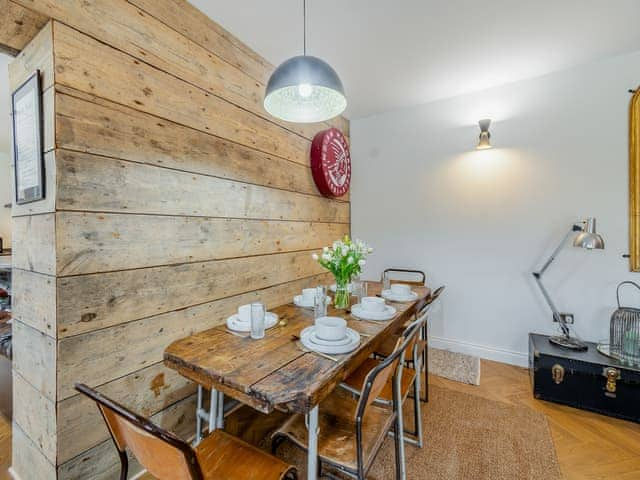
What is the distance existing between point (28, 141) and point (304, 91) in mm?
1220

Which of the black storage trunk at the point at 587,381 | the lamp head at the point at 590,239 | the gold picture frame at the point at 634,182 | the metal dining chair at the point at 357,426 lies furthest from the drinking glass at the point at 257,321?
the gold picture frame at the point at 634,182

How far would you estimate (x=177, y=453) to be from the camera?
0.70m

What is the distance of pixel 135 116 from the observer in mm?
1372

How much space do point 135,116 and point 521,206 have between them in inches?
117

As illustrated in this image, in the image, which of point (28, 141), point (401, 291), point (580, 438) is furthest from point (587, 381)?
point (28, 141)

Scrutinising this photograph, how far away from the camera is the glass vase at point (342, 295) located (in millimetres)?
1785

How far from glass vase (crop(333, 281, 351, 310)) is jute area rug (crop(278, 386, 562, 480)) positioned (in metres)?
0.83

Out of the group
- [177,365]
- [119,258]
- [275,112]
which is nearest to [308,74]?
[275,112]

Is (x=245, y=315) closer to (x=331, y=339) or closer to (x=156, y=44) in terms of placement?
(x=331, y=339)

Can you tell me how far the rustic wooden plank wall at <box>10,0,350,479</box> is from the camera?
45.2 inches

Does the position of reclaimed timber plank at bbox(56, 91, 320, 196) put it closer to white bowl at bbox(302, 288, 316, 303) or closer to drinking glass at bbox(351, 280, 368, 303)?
white bowl at bbox(302, 288, 316, 303)

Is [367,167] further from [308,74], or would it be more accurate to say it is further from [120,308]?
[120,308]

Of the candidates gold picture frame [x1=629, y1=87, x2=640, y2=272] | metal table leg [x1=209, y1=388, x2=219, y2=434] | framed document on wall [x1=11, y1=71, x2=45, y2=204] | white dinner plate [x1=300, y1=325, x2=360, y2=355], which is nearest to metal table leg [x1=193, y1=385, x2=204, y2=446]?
metal table leg [x1=209, y1=388, x2=219, y2=434]

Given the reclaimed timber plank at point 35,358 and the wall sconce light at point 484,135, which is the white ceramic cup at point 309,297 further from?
the wall sconce light at point 484,135
